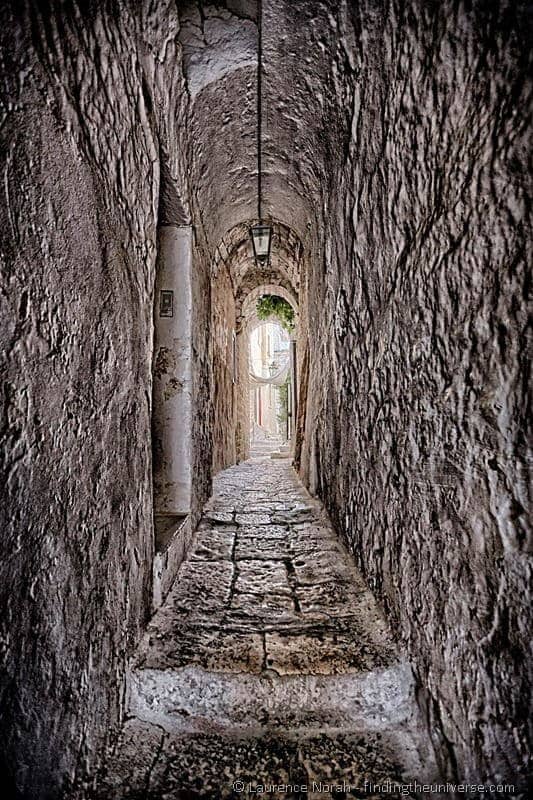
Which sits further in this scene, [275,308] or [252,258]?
[275,308]

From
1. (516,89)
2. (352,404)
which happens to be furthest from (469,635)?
(352,404)

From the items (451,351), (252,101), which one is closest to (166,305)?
(252,101)

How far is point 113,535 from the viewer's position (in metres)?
1.27

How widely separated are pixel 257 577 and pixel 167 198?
180 centimetres

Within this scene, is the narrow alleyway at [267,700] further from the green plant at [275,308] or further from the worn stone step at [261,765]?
the green plant at [275,308]

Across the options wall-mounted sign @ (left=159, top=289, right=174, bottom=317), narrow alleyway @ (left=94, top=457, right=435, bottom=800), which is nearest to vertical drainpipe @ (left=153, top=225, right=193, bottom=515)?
wall-mounted sign @ (left=159, top=289, right=174, bottom=317)

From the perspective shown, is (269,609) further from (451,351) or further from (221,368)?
(221,368)

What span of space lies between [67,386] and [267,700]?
1.01 m

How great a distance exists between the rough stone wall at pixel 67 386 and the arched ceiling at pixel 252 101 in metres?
0.71

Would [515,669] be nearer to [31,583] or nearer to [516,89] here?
[31,583]

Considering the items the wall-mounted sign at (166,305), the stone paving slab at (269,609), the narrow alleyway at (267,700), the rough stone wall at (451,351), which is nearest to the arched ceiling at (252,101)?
the rough stone wall at (451,351)

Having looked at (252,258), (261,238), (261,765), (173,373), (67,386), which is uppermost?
(252,258)

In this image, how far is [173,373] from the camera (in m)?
2.48

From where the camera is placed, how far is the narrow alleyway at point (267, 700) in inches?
43.7
